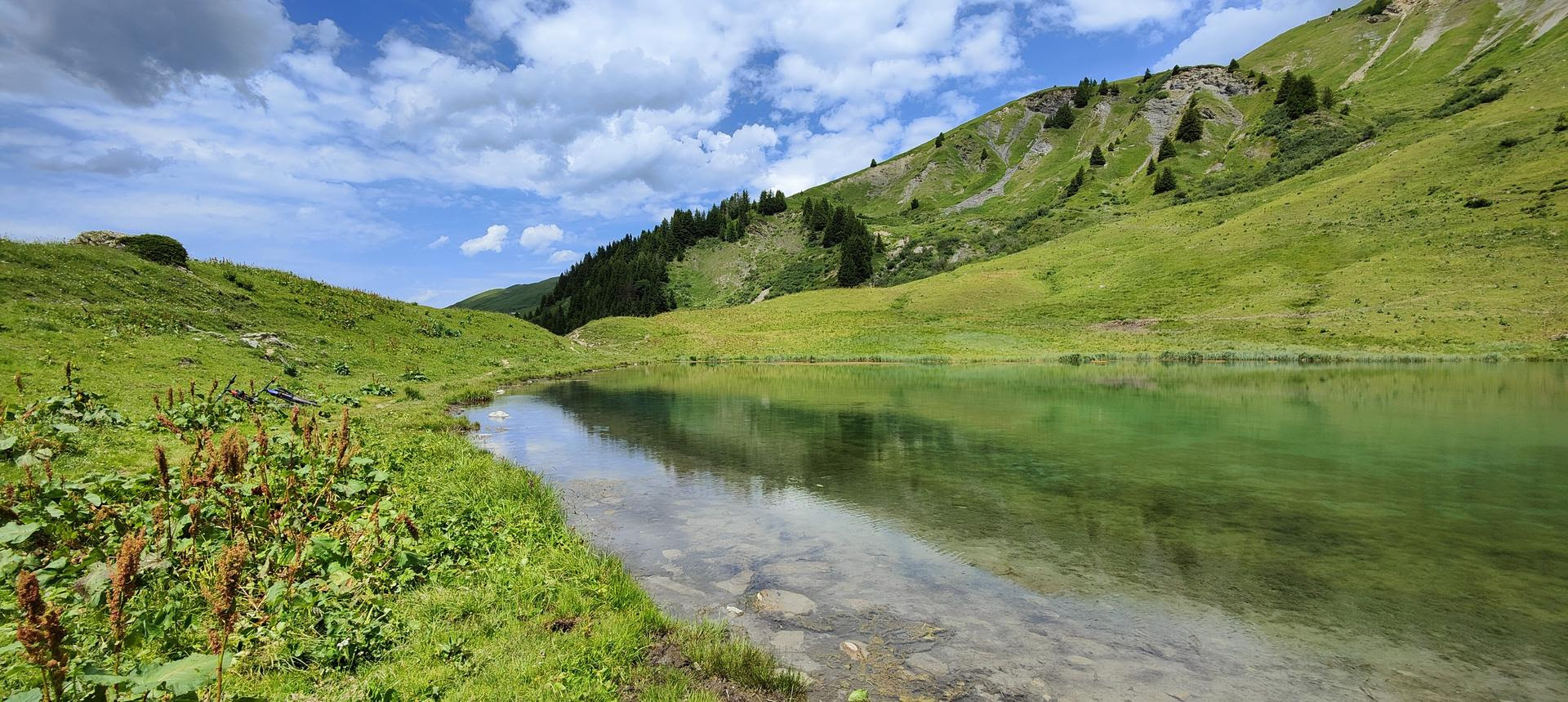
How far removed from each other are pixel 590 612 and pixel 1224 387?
38.0m

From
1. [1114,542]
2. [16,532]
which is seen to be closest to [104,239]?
[16,532]

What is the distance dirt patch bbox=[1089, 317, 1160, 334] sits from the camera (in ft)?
236

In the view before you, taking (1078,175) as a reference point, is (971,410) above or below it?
below

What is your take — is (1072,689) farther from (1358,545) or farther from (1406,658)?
(1358,545)

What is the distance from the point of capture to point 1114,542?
10.9 metres

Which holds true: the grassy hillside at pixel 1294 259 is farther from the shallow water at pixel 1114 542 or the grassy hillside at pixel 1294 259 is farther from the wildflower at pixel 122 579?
the wildflower at pixel 122 579

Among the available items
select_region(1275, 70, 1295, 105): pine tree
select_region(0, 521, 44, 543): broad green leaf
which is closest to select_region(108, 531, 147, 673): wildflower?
select_region(0, 521, 44, 543): broad green leaf

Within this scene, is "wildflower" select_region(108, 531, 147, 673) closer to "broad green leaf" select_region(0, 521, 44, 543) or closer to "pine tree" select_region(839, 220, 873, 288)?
"broad green leaf" select_region(0, 521, 44, 543)

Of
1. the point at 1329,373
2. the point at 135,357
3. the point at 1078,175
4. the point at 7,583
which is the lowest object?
the point at 1329,373

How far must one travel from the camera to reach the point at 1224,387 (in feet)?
113

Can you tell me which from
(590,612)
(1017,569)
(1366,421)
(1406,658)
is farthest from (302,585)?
(1366,421)

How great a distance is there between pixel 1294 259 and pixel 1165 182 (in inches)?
2448

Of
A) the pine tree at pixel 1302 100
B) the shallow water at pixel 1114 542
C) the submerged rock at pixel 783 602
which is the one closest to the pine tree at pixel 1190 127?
the pine tree at pixel 1302 100

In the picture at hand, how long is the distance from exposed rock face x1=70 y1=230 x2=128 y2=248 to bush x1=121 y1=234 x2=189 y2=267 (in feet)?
0.82
